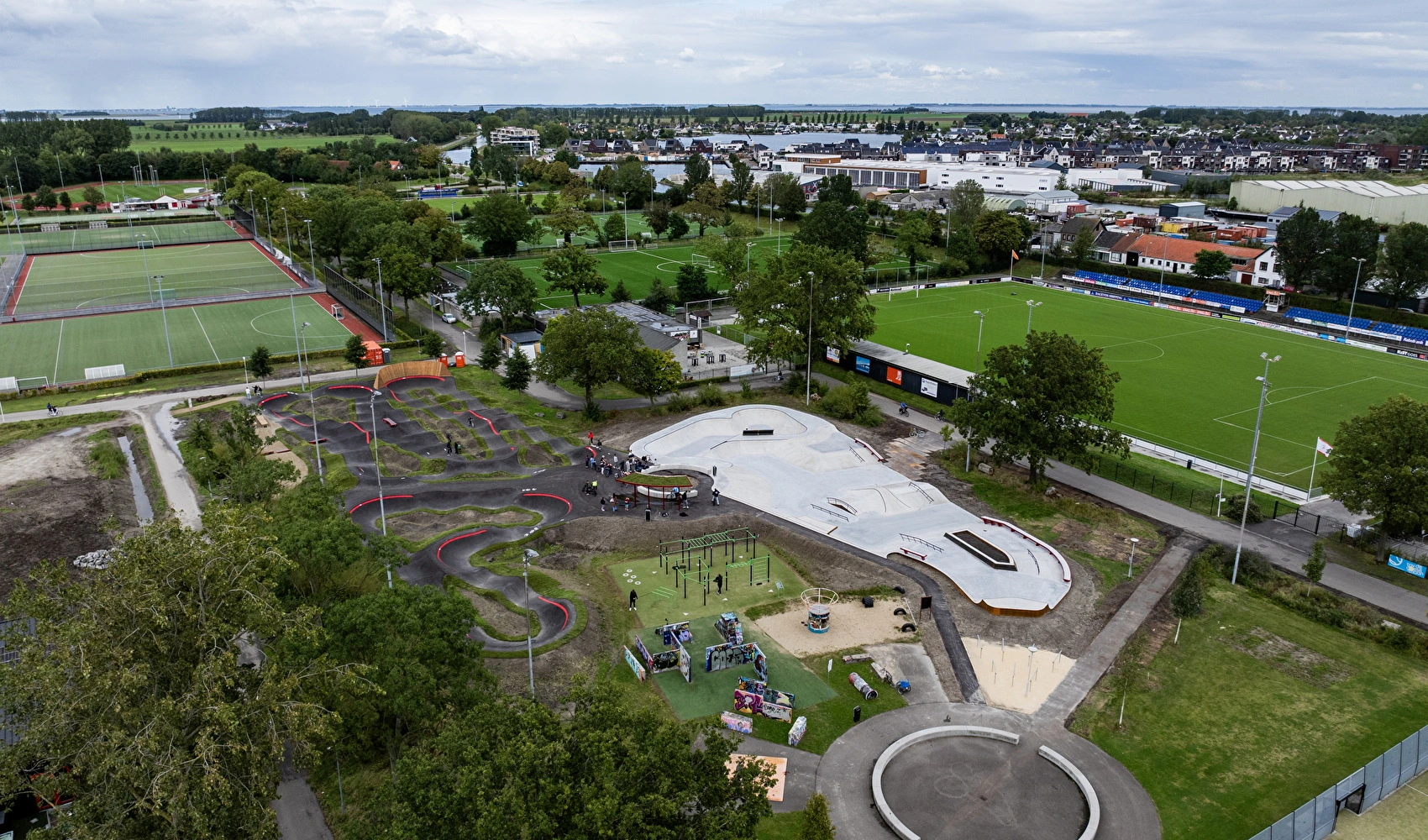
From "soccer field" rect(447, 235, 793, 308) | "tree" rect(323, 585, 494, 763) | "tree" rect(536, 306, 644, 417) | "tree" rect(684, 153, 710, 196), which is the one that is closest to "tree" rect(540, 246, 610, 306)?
"soccer field" rect(447, 235, 793, 308)

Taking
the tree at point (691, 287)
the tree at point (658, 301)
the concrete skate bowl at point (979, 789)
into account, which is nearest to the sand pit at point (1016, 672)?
the concrete skate bowl at point (979, 789)

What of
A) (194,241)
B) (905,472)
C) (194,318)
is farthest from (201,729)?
(194,241)

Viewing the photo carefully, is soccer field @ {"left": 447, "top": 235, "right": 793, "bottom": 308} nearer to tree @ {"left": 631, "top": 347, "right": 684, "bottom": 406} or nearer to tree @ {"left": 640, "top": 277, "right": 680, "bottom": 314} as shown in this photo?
tree @ {"left": 640, "top": 277, "right": 680, "bottom": 314}

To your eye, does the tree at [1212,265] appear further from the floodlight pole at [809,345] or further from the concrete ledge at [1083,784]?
the concrete ledge at [1083,784]

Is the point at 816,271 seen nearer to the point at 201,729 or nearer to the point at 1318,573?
the point at 1318,573

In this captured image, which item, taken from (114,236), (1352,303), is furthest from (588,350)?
(114,236)
